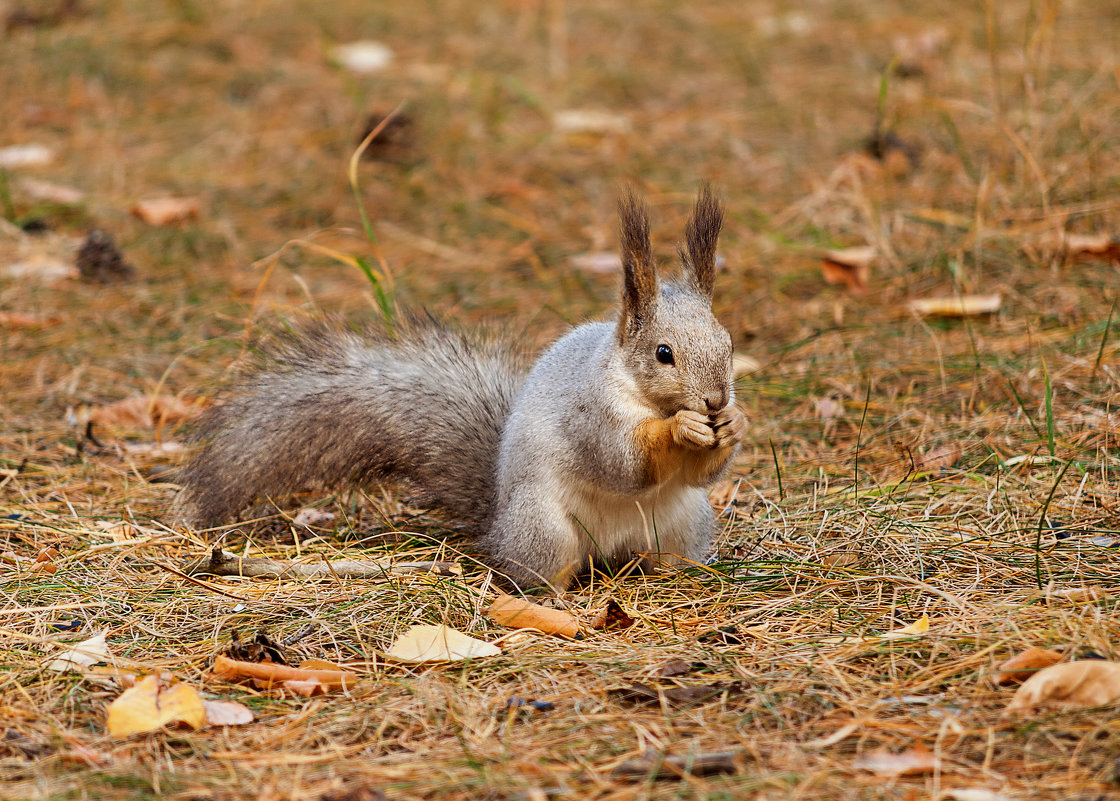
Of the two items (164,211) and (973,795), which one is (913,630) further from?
(164,211)

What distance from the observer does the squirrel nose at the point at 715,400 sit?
7.22 ft

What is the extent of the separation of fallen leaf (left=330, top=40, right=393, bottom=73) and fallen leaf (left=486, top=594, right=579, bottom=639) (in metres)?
4.53

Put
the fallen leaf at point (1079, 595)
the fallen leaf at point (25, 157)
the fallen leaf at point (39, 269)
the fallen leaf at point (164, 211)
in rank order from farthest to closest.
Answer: the fallen leaf at point (25, 157) → the fallen leaf at point (164, 211) → the fallen leaf at point (39, 269) → the fallen leaf at point (1079, 595)

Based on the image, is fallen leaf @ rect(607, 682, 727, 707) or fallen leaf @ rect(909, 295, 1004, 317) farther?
fallen leaf @ rect(909, 295, 1004, 317)

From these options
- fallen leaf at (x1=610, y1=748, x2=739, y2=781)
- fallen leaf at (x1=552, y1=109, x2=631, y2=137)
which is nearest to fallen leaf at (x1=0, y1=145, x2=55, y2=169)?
fallen leaf at (x1=552, y1=109, x2=631, y2=137)

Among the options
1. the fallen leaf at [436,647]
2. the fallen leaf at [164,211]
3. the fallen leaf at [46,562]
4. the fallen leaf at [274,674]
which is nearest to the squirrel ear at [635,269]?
the fallen leaf at [436,647]

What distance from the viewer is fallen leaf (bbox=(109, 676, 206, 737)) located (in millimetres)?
1699

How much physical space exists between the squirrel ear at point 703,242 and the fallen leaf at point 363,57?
4212mm

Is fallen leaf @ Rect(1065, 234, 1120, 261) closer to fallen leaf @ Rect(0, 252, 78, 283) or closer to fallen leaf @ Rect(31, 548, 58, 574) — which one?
fallen leaf @ Rect(31, 548, 58, 574)

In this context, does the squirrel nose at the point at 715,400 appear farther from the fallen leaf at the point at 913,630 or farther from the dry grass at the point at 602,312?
the fallen leaf at the point at 913,630

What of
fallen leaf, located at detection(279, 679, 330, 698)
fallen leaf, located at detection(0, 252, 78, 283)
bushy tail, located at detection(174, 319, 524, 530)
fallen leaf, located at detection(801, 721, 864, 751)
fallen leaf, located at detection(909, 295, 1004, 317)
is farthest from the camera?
fallen leaf, located at detection(0, 252, 78, 283)

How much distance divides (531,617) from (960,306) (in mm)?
1924

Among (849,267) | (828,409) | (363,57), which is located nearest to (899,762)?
(828,409)

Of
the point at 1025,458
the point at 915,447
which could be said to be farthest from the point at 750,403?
the point at 1025,458
